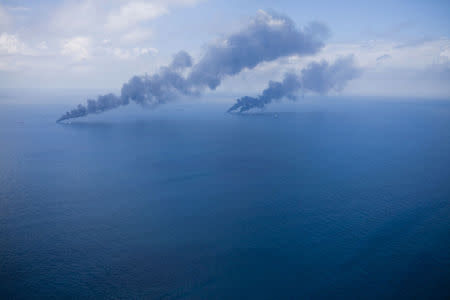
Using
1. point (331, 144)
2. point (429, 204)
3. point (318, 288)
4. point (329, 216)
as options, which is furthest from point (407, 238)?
point (331, 144)

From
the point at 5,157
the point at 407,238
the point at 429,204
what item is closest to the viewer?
the point at 407,238

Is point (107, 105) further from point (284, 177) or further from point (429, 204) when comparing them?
point (429, 204)

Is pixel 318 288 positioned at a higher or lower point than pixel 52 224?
lower

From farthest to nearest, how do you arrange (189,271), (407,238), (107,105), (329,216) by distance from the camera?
(107,105) → (329,216) → (407,238) → (189,271)

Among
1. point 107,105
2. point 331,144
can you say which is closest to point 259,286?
point 331,144

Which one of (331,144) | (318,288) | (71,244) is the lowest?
(318,288)

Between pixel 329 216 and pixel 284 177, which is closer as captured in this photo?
pixel 329 216

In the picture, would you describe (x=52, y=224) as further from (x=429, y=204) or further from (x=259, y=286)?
(x=429, y=204)
